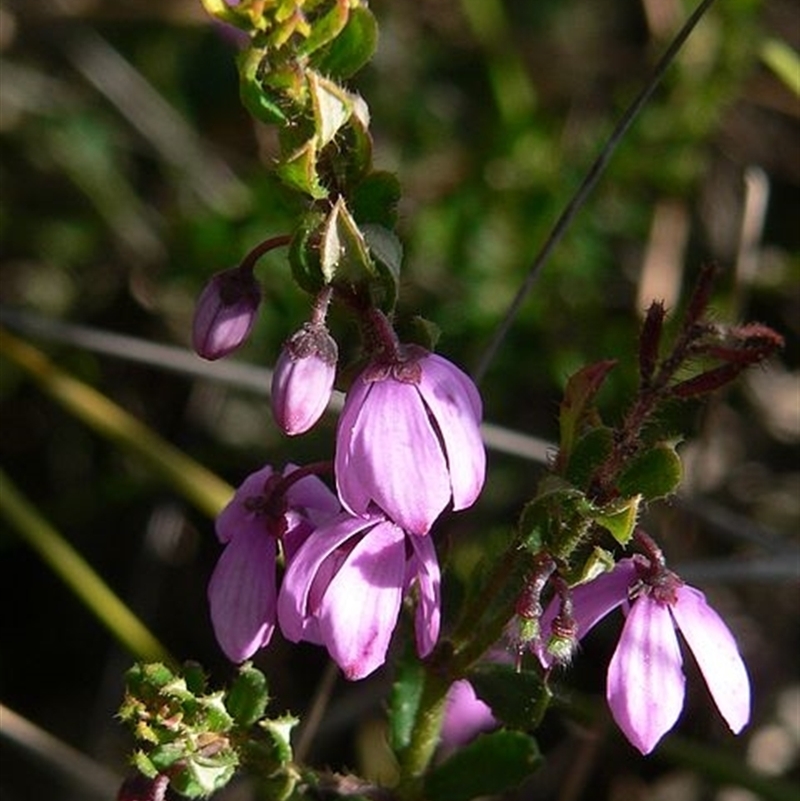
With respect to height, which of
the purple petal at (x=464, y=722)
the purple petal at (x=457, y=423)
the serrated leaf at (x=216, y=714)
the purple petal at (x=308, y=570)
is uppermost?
the purple petal at (x=457, y=423)

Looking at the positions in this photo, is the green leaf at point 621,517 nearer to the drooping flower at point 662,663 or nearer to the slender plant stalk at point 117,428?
the drooping flower at point 662,663

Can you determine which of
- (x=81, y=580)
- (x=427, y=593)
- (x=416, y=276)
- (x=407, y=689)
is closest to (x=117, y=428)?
(x=81, y=580)

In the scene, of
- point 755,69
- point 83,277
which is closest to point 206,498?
point 83,277

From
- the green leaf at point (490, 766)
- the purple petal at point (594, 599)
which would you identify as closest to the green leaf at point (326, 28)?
the purple petal at point (594, 599)

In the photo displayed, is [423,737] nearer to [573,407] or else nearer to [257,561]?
[257,561]

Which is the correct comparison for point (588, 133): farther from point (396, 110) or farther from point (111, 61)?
point (111, 61)
